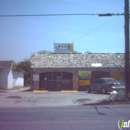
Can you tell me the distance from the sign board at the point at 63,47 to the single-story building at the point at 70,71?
5.25 metres

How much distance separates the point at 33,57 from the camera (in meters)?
35.1

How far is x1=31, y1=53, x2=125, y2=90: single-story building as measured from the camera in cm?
3284

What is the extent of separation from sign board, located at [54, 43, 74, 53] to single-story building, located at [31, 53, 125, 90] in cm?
525

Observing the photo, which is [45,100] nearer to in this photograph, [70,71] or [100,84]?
[100,84]

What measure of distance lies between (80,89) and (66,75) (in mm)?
2687

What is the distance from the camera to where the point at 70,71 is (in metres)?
33.1

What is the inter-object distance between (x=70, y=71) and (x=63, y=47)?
8.19 meters

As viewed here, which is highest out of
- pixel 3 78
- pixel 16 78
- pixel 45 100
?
pixel 3 78

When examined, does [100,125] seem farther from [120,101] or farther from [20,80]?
[20,80]

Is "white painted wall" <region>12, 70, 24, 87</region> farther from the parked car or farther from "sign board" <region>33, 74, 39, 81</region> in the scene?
the parked car

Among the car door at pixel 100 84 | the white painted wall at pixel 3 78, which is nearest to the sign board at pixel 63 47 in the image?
the white painted wall at pixel 3 78

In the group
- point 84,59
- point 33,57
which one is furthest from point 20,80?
point 84,59

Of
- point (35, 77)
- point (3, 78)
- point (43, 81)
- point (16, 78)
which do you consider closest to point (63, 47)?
point (43, 81)

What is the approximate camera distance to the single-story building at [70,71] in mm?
32844
